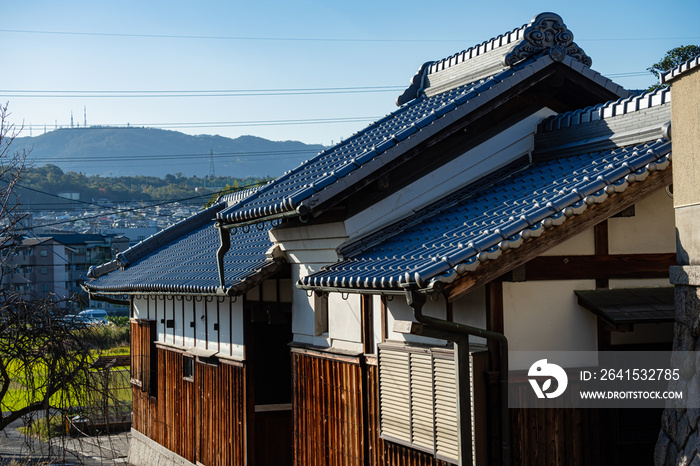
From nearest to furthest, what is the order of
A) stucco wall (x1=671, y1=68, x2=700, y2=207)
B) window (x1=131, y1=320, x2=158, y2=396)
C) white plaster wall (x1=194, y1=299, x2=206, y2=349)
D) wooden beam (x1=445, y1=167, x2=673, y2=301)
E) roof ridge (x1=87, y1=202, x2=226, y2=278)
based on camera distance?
stucco wall (x1=671, y1=68, x2=700, y2=207) < wooden beam (x1=445, y1=167, x2=673, y2=301) < white plaster wall (x1=194, y1=299, x2=206, y2=349) < window (x1=131, y1=320, x2=158, y2=396) < roof ridge (x1=87, y1=202, x2=226, y2=278)

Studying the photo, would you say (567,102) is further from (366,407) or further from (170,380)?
(170,380)

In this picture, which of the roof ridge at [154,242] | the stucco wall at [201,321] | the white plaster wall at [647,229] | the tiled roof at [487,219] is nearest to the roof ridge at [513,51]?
the tiled roof at [487,219]

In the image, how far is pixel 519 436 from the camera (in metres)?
8.07

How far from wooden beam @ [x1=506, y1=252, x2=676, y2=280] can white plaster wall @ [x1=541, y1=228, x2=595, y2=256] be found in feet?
0.18

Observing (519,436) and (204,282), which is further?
(204,282)

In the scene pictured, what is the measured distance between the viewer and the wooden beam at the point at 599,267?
830 cm

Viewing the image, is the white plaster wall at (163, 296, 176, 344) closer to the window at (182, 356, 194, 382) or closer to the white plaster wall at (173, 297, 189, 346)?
the white plaster wall at (173, 297, 189, 346)

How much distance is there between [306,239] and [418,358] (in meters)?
3.32

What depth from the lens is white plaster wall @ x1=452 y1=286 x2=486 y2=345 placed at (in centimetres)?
823

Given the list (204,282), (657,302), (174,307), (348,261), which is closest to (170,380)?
(174,307)

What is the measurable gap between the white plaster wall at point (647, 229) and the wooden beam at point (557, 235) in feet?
1.38

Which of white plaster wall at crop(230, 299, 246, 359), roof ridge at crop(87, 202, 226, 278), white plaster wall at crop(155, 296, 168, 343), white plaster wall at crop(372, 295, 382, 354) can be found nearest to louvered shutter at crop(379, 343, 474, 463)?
white plaster wall at crop(372, 295, 382, 354)

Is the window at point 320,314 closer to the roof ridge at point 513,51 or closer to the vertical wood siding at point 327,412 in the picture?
the vertical wood siding at point 327,412

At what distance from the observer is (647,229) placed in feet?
28.6
